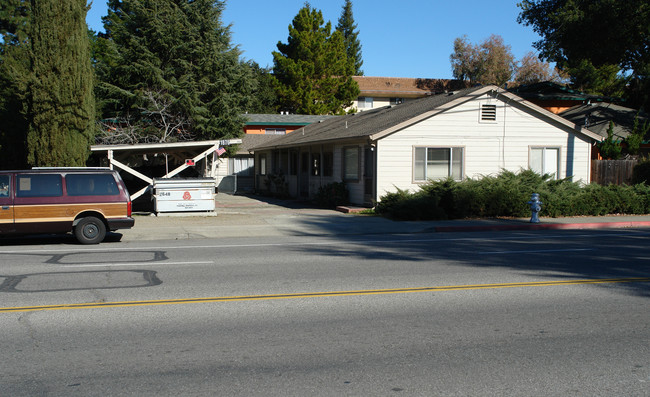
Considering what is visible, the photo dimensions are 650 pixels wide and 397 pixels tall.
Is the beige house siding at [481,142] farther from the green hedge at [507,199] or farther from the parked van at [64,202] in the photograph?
the parked van at [64,202]

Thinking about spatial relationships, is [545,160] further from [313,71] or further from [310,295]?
[313,71]

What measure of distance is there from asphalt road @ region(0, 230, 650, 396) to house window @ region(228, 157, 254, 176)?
89.5 ft

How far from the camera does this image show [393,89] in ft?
220

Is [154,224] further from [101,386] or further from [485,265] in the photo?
[101,386]

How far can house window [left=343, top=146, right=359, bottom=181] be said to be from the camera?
917 inches

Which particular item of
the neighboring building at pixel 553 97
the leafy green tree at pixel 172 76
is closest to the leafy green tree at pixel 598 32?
the neighboring building at pixel 553 97

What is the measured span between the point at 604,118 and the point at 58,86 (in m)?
31.2

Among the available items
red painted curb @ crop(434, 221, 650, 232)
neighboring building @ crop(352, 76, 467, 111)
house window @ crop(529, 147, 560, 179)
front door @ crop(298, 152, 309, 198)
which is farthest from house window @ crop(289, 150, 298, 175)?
neighboring building @ crop(352, 76, 467, 111)

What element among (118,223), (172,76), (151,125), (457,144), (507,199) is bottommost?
(118,223)

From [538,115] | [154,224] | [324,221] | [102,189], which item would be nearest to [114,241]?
[102,189]

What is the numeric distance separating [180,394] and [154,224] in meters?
13.8

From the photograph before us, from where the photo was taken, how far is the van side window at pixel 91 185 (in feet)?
45.2

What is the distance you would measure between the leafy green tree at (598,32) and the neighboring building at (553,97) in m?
2.13

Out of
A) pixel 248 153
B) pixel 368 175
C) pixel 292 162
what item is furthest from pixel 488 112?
pixel 248 153
